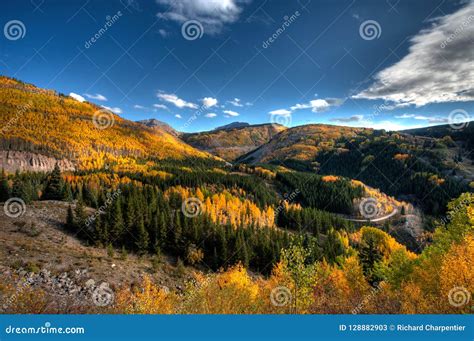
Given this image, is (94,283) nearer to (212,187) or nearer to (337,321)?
(337,321)

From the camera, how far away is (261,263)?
7806 centimetres

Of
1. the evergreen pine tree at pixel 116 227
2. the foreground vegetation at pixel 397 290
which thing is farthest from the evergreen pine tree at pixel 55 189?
the foreground vegetation at pixel 397 290

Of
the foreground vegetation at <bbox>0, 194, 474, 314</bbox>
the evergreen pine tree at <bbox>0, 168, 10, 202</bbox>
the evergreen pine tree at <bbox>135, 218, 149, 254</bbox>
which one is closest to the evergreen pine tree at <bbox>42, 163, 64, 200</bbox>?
the evergreen pine tree at <bbox>0, 168, 10, 202</bbox>

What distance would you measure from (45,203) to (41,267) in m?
42.7

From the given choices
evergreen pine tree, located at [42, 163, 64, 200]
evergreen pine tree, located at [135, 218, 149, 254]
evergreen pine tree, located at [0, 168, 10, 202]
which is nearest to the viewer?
evergreen pine tree, located at [135, 218, 149, 254]

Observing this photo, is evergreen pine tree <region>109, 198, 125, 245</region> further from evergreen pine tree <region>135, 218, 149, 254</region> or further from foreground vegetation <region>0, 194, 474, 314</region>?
foreground vegetation <region>0, 194, 474, 314</region>

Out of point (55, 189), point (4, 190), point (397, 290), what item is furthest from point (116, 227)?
point (397, 290)

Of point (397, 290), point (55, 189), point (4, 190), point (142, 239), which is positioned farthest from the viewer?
point (55, 189)

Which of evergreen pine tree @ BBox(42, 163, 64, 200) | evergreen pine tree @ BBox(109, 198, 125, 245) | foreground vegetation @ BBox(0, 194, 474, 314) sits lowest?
foreground vegetation @ BBox(0, 194, 474, 314)

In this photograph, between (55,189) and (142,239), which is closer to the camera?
(142,239)

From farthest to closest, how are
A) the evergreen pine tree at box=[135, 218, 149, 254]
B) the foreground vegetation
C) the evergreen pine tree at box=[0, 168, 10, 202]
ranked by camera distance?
the evergreen pine tree at box=[0, 168, 10, 202], the evergreen pine tree at box=[135, 218, 149, 254], the foreground vegetation

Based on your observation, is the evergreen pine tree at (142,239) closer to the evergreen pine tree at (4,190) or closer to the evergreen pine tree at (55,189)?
the evergreen pine tree at (55,189)

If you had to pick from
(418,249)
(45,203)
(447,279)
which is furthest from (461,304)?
(418,249)

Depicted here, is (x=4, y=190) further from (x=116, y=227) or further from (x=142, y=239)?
(x=142, y=239)
